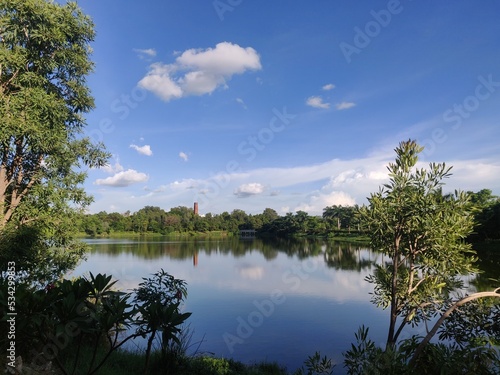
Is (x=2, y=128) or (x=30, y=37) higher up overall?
(x=30, y=37)

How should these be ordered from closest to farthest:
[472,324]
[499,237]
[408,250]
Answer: [472,324], [408,250], [499,237]

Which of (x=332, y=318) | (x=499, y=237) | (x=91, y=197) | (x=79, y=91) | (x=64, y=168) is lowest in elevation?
(x=332, y=318)

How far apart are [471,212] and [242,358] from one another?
8.84m

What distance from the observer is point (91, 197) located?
1227 cm

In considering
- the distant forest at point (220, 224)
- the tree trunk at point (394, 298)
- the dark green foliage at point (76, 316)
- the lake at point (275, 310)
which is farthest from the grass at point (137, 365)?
the distant forest at point (220, 224)

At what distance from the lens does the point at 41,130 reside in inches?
398

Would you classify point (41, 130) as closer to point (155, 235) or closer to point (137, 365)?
point (137, 365)

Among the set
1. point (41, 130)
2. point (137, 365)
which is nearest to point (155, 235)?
point (41, 130)

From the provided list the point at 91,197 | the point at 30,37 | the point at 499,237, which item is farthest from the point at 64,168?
the point at 499,237

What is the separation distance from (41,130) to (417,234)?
11036 millimetres

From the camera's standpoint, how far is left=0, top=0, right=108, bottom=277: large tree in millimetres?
9984

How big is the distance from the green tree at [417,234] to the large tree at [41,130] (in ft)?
33.2

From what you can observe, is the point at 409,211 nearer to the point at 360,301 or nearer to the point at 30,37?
the point at 30,37

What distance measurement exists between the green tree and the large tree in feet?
33.2
